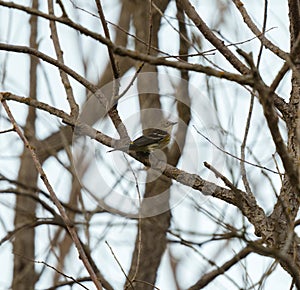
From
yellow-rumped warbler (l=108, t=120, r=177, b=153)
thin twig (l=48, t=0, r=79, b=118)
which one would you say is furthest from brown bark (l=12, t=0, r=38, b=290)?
thin twig (l=48, t=0, r=79, b=118)

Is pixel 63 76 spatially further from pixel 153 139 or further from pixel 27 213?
pixel 27 213

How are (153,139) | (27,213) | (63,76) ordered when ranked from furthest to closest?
(27,213), (153,139), (63,76)

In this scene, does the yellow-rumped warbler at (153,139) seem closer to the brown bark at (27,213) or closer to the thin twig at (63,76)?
the thin twig at (63,76)

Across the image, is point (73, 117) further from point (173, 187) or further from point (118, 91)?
point (173, 187)

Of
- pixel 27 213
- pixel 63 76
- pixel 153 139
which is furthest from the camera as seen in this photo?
pixel 27 213

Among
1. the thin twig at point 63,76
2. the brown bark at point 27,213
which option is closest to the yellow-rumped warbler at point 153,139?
the thin twig at point 63,76

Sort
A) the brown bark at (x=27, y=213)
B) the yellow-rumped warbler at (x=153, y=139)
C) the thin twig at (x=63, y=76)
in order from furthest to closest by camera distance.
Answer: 1. the brown bark at (x=27, y=213)
2. the yellow-rumped warbler at (x=153, y=139)
3. the thin twig at (x=63, y=76)

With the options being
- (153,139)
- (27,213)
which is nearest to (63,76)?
(153,139)

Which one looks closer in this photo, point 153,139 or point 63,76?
point 63,76

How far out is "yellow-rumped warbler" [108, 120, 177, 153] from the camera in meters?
3.43

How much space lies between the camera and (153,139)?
157 inches

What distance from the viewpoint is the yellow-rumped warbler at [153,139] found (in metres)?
3.43

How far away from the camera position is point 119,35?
19.1 ft

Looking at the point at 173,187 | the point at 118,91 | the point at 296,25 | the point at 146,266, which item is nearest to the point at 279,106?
the point at 296,25
